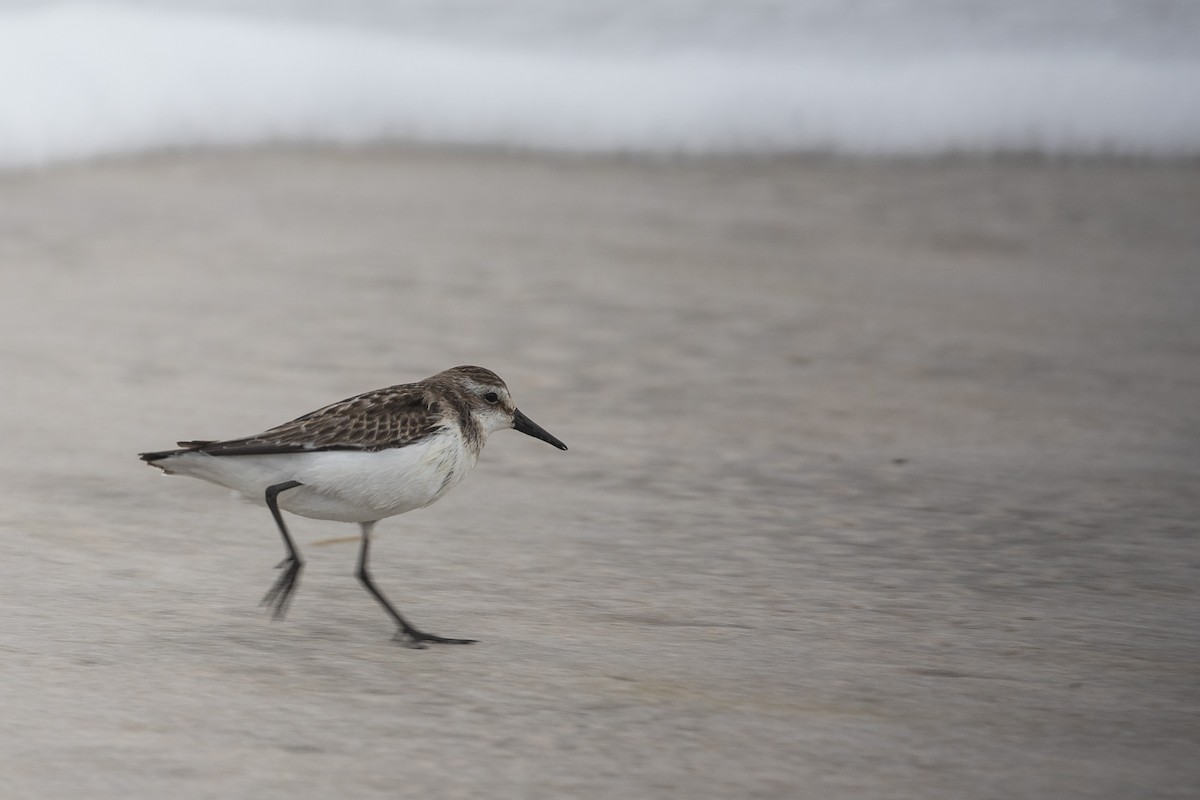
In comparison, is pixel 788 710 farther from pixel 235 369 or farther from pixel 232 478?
pixel 235 369

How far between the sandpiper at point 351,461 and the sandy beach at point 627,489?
1.03 ft

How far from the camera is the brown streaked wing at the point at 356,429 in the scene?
3.37 metres

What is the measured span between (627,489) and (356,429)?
1.58 metres

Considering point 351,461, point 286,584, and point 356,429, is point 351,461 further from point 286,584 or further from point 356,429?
point 286,584

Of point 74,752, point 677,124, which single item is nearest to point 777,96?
point 677,124

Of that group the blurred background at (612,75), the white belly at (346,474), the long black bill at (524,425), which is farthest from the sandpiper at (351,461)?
the blurred background at (612,75)

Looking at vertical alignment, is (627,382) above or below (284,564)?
above

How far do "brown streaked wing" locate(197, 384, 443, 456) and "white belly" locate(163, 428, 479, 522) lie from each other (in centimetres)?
2

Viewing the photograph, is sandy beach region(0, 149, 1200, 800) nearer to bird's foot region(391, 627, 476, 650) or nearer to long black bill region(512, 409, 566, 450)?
bird's foot region(391, 627, 476, 650)

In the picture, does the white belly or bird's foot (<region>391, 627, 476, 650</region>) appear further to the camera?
bird's foot (<region>391, 627, 476, 650</region>)

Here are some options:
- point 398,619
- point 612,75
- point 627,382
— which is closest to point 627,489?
point 627,382

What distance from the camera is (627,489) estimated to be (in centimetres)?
484

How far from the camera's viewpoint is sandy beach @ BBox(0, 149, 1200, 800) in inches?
115

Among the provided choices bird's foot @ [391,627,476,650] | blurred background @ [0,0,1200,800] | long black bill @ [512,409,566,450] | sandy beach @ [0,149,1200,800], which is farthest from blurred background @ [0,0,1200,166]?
bird's foot @ [391,627,476,650]
